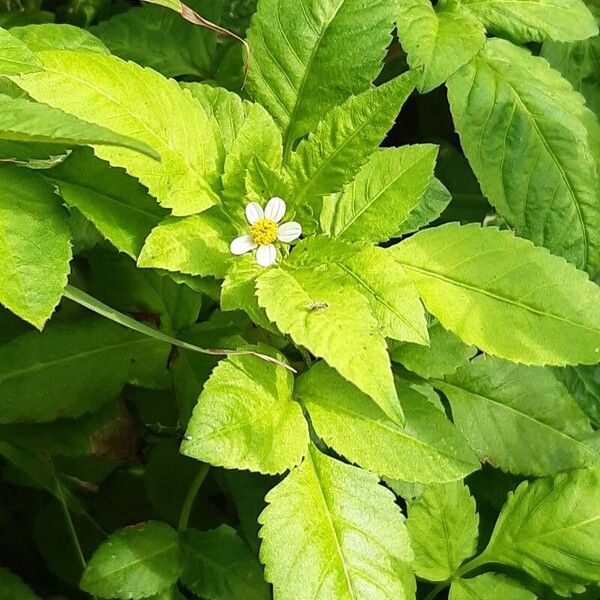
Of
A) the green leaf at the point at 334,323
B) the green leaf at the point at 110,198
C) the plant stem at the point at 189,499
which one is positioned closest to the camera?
the green leaf at the point at 334,323

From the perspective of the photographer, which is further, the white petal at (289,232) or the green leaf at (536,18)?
the green leaf at (536,18)

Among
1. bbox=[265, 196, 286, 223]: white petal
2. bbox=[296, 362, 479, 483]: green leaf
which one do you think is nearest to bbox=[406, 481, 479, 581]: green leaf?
bbox=[296, 362, 479, 483]: green leaf

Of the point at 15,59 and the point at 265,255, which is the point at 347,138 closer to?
the point at 265,255

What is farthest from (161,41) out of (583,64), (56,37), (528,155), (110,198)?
(583,64)

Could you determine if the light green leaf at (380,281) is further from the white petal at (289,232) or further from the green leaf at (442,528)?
the green leaf at (442,528)

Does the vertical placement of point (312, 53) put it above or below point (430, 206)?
above

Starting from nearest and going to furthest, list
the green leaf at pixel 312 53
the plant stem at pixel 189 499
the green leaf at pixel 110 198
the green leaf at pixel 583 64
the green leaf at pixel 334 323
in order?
1. the green leaf at pixel 334 323
2. the green leaf at pixel 110 198
3. the green leaf at pixel 312 53
4. the plant stem at pixel 189 499
5. the green leaf at pixel 583 64

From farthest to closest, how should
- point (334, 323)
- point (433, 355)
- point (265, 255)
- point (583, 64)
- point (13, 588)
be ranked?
point (583, 64)
point (13, 588)
point (433, 355)
point (265, 255)
point (334, 323)

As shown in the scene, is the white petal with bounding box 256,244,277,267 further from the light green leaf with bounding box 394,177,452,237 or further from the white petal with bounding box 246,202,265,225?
the light green leaf with bounding box 394,177,452,237

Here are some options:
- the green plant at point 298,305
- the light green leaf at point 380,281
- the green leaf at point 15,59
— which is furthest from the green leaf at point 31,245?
the light green leaf at point 380,281
